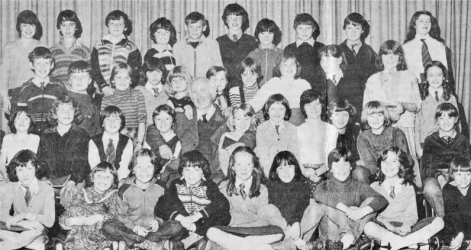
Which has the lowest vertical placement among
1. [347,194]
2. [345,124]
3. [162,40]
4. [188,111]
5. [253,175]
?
[347,194]

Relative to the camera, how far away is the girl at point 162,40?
236 inches

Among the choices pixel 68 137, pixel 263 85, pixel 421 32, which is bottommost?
pixel 68 137

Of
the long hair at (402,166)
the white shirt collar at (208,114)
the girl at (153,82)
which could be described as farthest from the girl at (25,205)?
the long hair at (402,166)

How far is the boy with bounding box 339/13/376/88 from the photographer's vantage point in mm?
6023

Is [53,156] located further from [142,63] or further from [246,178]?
[246,178]

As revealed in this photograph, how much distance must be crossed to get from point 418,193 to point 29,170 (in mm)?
2976

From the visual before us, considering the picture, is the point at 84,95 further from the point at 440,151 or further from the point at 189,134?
the point at 440,151

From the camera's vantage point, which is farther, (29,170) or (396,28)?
(396,28)

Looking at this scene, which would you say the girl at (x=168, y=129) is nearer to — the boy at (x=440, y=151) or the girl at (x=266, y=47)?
the girl at (x=266, y=47)

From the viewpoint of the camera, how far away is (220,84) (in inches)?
235

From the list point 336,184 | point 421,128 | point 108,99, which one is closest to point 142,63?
point 108,99

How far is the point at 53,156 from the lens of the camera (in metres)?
5.73

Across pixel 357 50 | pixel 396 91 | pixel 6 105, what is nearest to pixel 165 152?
pixel 6 105

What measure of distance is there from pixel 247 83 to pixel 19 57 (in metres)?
1.84
